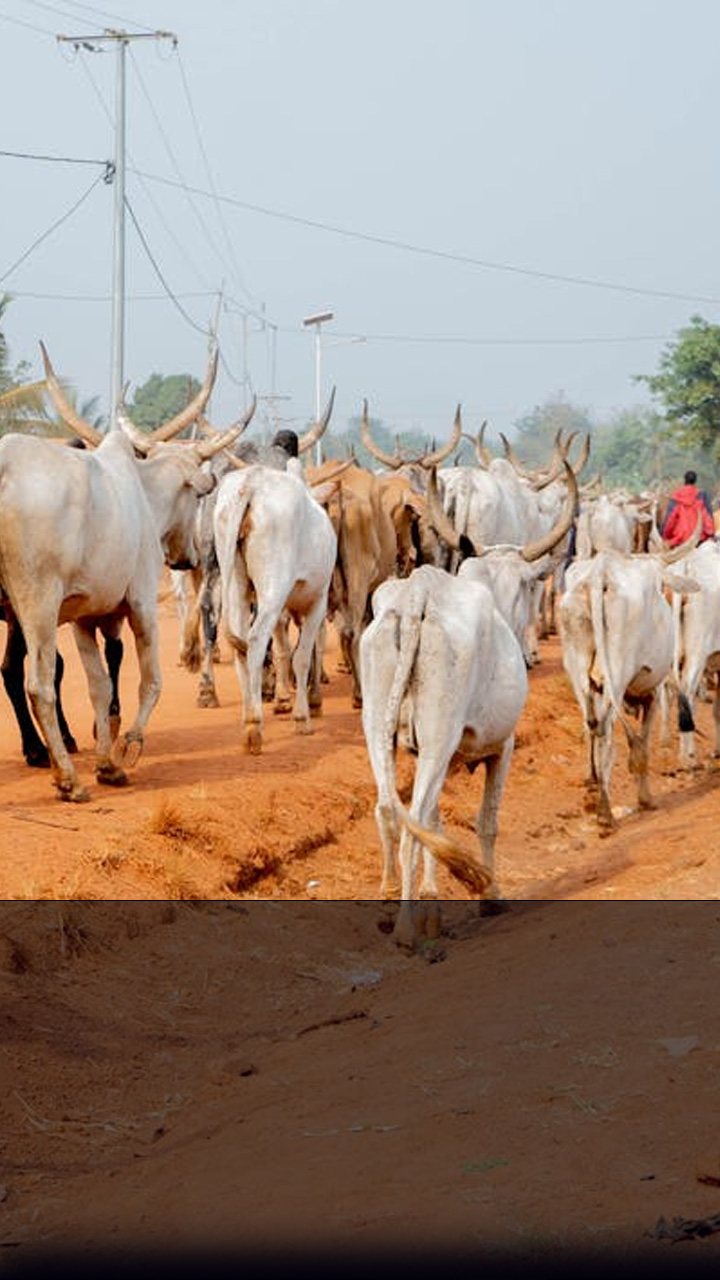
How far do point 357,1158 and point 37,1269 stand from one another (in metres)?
0.87

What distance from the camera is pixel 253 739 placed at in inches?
489

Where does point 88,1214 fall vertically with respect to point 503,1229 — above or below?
below

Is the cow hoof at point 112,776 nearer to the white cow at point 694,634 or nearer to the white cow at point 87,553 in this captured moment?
the white cow at point 87,553

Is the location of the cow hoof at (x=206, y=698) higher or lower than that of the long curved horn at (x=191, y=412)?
lower

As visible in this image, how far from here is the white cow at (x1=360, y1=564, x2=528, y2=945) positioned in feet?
→ 26.7

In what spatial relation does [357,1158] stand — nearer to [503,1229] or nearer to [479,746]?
[503,1229]

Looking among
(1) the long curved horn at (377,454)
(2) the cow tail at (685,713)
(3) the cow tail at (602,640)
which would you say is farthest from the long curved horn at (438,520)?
(1) the long curved horn at (377,454)

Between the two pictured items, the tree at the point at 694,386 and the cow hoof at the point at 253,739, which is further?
the tree at the point at 694,386

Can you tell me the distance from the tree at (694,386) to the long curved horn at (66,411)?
35790 mm

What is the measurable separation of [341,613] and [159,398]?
160 feet

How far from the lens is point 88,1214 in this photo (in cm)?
504

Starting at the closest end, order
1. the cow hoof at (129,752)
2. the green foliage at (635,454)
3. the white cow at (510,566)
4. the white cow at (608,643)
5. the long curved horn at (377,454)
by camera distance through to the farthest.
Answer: the white cow at (510,566), the white cow at (608,643), the cow hoof at (129,752), the long curved horn at (377,454), the green foliage at (635,454)

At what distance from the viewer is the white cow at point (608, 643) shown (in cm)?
1126

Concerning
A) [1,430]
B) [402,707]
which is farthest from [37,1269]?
[1,430]
